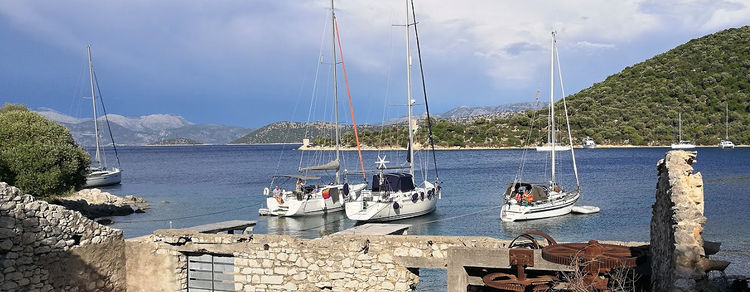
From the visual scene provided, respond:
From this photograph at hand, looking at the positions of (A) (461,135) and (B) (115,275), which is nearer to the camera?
(B) (115,275)

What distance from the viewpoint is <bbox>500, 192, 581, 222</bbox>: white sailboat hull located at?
32219mm

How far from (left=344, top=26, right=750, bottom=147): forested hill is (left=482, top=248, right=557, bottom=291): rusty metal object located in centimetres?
8165

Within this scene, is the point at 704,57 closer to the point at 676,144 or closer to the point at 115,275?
the point at 676,144

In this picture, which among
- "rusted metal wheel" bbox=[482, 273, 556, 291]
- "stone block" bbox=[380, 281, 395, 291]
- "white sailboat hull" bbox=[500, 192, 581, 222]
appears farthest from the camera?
"white sailboat hull" bbox=[500, 192, 581, 222]

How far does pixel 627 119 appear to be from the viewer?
103438mm

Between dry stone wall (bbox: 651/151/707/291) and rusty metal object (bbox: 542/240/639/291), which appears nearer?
dry stone wall (bbox: 651/151/707/291)

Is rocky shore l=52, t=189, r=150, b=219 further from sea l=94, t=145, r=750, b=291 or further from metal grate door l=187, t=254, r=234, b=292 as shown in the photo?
metal grate door l=187, t=254, r=234, b=292

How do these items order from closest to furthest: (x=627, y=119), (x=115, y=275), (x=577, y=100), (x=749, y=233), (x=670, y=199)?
(x=670, y=199)
(x=115, y=275)
(x=749, y=233)
(x=627, y=119)
(x=577, y=100)

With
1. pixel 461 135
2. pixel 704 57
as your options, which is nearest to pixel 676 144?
pixel 704 57

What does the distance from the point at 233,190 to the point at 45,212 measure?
151ft

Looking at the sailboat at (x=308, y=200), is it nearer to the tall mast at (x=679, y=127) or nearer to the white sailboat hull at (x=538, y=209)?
the white sailboat hull at (x=538, y=209)

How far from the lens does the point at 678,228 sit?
23.3ft

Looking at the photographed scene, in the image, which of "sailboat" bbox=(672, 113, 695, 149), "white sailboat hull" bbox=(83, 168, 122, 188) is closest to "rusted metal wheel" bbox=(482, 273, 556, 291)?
"white sailboat hull" bbox=(83, 168, 122, 188)

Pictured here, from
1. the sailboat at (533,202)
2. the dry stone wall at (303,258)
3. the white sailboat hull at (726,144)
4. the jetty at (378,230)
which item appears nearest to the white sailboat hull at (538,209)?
the sailboat at (533,202)
